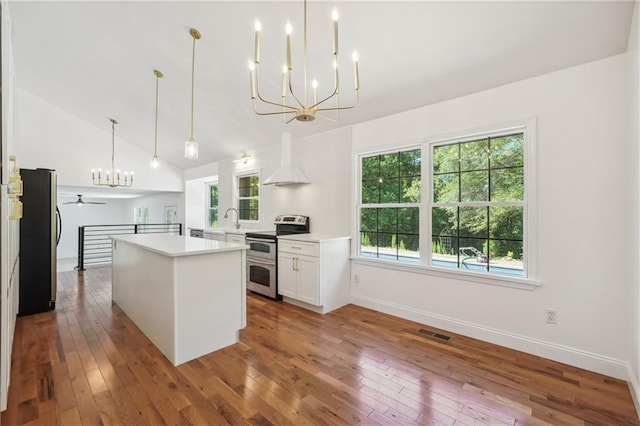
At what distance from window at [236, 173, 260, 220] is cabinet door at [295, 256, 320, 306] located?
7.01 feet

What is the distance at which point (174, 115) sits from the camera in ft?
15.7

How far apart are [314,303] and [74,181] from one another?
5747 mm

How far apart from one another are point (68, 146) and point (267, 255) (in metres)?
5.00

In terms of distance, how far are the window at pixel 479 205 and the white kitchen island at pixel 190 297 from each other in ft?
6.94

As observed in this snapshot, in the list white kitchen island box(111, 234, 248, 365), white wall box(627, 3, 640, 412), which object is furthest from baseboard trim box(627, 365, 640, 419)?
white kitchen island box(111, 234, 248, 365)

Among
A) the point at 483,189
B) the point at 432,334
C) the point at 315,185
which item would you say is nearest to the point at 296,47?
the point at 315,185

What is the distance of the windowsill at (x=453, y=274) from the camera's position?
2.52 meters

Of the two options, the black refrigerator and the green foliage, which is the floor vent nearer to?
the green foliage

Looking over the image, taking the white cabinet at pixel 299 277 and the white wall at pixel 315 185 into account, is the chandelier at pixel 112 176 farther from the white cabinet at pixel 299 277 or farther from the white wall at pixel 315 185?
the white cabinet at pixel 299 277

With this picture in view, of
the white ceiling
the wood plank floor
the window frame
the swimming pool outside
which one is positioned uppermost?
the white ceiling

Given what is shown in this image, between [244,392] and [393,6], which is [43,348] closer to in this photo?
[244,392]

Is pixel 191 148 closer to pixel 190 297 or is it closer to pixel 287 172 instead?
pixel 190 297

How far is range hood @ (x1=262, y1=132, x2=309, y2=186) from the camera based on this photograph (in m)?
4.22

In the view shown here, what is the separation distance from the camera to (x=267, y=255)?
407 centimetres
